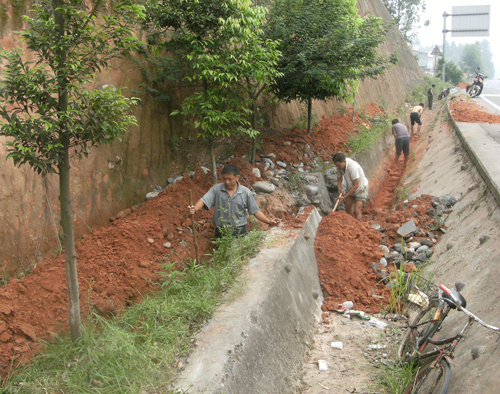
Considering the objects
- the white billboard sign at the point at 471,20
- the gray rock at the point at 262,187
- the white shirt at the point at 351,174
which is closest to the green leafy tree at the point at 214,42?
the gray rock at the point at 262,187

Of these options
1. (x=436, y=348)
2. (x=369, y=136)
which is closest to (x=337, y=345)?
(x=436, y=348)

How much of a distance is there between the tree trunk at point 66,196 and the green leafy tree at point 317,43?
4.93 m

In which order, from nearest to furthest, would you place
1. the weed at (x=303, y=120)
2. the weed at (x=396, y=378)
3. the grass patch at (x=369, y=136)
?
the weed at (x=396, y=378) → the weed at (x=303, y=120) → the grass patch at (x=369, y=136)

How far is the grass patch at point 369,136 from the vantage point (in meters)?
10.6

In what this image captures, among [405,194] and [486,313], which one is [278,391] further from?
[405,194]

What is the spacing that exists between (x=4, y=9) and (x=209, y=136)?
3073 millimetres

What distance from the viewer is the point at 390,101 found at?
64.0 feet

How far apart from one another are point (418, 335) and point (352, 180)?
4197mm

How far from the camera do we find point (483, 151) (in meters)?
7.92

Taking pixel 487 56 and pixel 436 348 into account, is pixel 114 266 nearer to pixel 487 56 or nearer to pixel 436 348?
pixel 436 348

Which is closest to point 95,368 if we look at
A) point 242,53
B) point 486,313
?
point 486,313

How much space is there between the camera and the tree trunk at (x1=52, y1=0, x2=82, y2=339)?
3090 millimetres

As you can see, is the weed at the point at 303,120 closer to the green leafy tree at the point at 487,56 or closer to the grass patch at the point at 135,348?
the grass patch at the point at 135,348

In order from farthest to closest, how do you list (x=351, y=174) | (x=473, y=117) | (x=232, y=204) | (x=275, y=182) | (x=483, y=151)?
(x=473, y=117), (x=483, y=151), (x=275, y=182), (x=351, y=174), (x=232, y=204)
